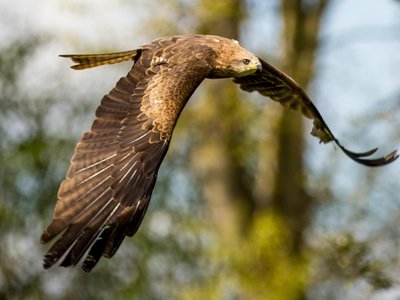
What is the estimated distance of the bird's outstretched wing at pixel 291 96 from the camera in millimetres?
12156

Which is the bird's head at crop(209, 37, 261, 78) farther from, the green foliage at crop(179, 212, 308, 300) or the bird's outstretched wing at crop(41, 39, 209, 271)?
the green foliage at crop(179, 212, 308, 300)

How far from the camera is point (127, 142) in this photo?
10.5 metres

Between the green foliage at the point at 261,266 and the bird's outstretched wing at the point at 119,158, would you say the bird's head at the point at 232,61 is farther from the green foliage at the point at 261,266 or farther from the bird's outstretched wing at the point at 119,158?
the green foliage at the point at 261,266

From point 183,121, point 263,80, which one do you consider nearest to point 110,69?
point 183,121

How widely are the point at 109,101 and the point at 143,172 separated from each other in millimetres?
605

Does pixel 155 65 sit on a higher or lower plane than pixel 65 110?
lower

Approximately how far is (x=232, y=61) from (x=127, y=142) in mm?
1483

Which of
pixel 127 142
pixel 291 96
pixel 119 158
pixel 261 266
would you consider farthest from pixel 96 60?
pixel 261 266

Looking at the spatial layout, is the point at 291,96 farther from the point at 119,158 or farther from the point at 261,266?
the point at 261,266

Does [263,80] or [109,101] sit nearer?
[109,101]

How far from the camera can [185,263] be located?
2102 centimetres

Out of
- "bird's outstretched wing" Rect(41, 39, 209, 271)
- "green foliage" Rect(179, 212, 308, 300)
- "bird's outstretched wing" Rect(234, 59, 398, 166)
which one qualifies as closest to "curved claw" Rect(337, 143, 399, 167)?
"bird's outstretched wing" Rect(234, 59, 398, 166)

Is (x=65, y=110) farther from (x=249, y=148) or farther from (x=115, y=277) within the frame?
(x=249, y=148)

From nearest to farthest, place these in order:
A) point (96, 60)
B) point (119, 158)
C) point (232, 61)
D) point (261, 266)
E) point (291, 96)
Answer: point (119, 158) < point (96, 60) < point (232, 61) < point (291, 96) < point (261, 266)
